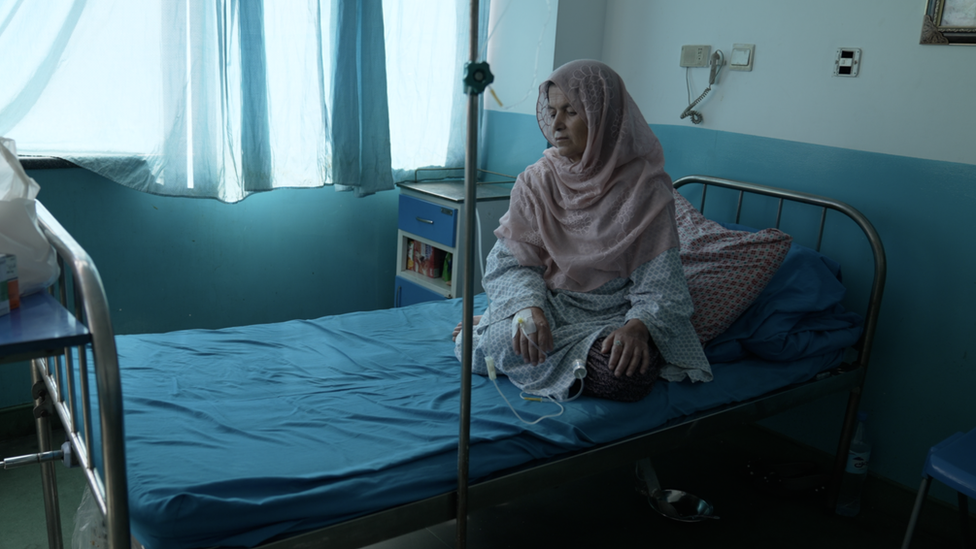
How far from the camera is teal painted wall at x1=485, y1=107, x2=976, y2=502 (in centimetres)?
210

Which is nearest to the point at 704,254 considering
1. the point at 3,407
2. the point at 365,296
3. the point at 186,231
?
the point at 365,296

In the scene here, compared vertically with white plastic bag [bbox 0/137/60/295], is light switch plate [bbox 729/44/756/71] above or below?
above

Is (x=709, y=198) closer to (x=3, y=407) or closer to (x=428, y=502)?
(x=428, y=502)

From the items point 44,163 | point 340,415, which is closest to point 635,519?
point 340,415

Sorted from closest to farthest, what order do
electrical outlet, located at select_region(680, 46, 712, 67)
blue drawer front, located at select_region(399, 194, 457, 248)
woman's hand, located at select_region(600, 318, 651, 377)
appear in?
woman's hand, located at select_region(600, 318, 651, 377)
electrical outlet, located at select_region(680, 46, 712, 67)
blue drawer front, located at select_region(399, 194, 457, 248)

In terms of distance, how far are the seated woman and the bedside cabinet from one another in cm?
86

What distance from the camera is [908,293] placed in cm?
221

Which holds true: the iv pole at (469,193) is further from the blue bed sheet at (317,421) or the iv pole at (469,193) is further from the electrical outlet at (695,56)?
the electrical outlet at (695,56)

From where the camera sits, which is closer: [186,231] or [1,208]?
[1,208]

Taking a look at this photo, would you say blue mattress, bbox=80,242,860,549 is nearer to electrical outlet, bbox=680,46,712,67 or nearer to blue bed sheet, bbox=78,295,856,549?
blue bed sheet, bbox=78,295,856,549

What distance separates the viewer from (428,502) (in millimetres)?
1354

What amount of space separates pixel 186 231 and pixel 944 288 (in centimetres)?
264

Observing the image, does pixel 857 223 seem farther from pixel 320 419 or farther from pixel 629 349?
pixel 320 419

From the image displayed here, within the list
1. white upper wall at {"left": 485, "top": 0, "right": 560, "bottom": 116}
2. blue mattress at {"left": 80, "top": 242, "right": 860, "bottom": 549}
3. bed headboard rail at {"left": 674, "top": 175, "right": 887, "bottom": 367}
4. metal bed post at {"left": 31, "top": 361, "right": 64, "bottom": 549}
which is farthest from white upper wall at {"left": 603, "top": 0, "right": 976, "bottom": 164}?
metal bed post at {"left": 31, "top": 361, "right": 64, "bottom": 549}
